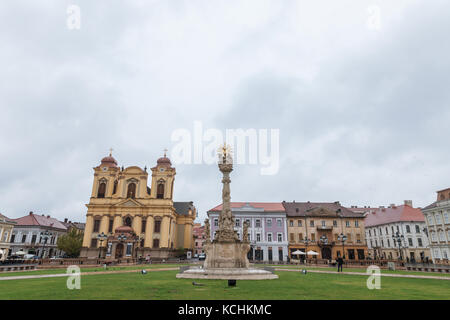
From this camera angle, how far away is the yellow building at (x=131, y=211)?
5538 cm

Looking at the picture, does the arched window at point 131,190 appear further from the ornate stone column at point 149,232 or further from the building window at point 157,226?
the building window at point 157,226

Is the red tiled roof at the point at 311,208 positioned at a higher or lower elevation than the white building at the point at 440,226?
higher

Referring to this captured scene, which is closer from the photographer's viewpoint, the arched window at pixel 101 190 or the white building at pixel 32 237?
the arched window at pixel 101 190

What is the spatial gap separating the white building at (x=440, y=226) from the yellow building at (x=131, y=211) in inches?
1854

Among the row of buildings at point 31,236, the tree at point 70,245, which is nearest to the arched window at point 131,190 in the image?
the tree at point 70,245

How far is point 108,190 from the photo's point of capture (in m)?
61.1

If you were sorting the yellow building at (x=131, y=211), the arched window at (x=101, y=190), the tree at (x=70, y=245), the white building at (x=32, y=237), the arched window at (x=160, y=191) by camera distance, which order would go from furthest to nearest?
the white building at (x=32, y=237) < the arched window at (x=160, y=191) < the arched window at (x=101, y=190) < the tree at (x=70, y=245) < the yellow building at (x=131, y=211)

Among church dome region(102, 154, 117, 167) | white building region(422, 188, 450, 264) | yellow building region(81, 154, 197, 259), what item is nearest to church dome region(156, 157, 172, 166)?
yellow building region(81, 154, 197, 259)

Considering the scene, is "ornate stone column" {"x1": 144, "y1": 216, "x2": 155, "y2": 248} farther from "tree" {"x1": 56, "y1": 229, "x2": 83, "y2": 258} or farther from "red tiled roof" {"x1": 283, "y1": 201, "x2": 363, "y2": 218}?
"red tiled roof" {"x1": 283, "y1": 201, "x2": 363, "y2": 218}

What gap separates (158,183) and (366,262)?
43.0 metres
